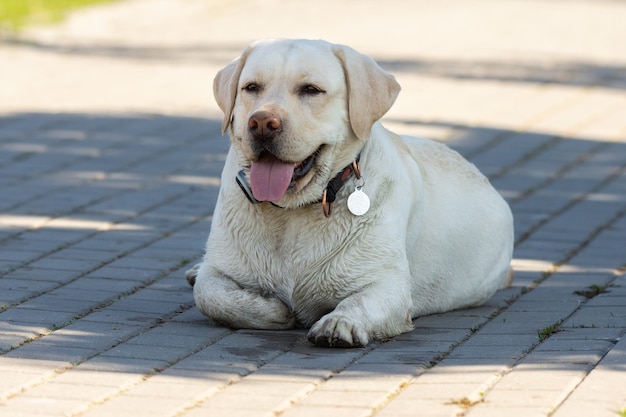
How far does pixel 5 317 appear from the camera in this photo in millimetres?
5613

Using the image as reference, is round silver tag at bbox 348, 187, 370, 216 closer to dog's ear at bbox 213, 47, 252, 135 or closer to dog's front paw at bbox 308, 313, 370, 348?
dog's front paw at bbox 308, 313, 370, 348

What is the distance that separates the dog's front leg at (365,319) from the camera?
5246 mm

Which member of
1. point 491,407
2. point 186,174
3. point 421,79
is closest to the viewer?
point 491,407

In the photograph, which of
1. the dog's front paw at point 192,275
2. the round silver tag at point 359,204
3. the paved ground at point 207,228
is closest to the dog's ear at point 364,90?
the round silver tag at point 359,204

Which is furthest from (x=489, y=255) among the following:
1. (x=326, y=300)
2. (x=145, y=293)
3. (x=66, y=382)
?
(x=66, y=382)

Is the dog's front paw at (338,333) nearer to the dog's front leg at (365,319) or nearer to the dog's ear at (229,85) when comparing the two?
the dog's front leg at (365,319)

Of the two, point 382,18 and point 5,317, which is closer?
point 5,317

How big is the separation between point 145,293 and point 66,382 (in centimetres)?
161

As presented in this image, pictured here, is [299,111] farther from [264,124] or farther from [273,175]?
[273,175]

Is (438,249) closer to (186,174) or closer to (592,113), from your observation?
(186,174)

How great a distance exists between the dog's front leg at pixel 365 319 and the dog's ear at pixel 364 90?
68cm

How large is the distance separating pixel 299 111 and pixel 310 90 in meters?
0.14

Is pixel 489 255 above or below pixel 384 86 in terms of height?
below

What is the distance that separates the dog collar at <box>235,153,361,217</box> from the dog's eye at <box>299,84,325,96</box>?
1.22 ft
